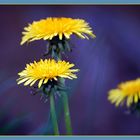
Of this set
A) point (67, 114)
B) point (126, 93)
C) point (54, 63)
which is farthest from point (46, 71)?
point (126, 93)

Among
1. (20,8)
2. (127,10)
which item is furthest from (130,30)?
(20,8)

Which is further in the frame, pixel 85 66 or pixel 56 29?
pixel 85 66

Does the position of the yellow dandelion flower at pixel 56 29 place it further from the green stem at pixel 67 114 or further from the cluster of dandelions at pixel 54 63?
the green stem at pixel 67 114

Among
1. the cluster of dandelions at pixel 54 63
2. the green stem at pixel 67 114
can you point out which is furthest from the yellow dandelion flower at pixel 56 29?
the green stem at pixel 67 114

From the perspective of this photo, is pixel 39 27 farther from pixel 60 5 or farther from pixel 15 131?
pixel 15 131

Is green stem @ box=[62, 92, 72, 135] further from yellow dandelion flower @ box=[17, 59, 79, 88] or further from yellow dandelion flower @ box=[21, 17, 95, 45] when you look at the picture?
yellow dandelion flower @ box=[21, 17, 95, 45]

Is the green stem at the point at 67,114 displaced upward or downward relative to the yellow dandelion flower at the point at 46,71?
downward

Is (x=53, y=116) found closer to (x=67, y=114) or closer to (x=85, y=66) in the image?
(x=67, y=114)

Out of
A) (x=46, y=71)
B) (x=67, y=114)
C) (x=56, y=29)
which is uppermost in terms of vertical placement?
(x=56, y=29)
